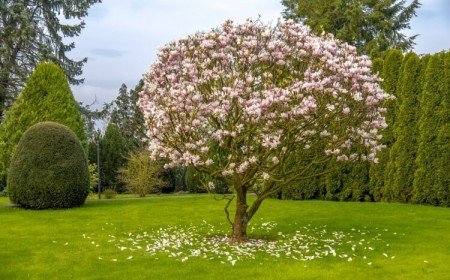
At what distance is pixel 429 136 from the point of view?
1778 centimetres

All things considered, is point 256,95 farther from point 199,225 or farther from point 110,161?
point 110,161

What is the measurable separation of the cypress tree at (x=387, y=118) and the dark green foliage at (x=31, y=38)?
23.0m

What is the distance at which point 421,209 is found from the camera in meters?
16.2

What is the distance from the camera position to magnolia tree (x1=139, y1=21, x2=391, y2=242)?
9.78 m

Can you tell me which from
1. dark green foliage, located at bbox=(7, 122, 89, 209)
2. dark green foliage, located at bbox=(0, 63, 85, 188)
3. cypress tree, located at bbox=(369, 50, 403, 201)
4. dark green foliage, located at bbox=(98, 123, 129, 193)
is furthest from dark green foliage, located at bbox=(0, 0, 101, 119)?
cypress tree, located at bbox=(369, 50, 403, 201)

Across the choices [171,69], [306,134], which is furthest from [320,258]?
[171,69]

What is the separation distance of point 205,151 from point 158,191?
26.8 metres

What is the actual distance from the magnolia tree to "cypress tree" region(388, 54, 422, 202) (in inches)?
298

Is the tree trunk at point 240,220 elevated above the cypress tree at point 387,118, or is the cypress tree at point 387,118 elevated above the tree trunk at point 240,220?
the cypress tree at point 387,118

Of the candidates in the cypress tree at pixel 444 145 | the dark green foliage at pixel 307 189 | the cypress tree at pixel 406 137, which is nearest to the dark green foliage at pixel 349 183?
the dark green foliage at pixel 307 189

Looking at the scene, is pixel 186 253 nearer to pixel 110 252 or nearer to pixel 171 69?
pixel 110 252

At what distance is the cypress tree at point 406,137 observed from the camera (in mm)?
18312

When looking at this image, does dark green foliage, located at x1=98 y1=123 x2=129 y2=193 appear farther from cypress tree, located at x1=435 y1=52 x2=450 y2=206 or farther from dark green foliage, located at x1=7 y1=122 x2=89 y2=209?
cypress tree, located at x1=435 y1=52 x2=450 y2=206

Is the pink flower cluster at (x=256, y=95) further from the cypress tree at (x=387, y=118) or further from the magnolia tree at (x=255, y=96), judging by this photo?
the cypress tree at (x=387, y=118)
